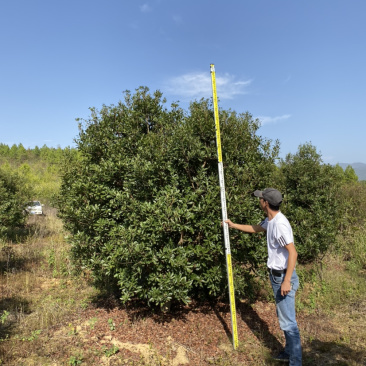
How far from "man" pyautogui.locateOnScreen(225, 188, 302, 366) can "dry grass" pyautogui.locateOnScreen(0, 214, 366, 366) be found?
2.30 feet

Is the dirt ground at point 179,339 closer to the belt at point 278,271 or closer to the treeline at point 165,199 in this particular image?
the treeline at point 165,199

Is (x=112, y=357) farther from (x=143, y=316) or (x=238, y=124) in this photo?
(x=238, y=124)

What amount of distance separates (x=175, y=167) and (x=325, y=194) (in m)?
5.00

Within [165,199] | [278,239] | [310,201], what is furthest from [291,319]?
[310,201]

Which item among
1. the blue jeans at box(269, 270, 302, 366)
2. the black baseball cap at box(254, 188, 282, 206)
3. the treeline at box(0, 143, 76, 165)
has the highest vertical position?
the treeline at box(0, 143, 76, 165)

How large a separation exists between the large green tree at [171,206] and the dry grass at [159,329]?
0.70 metres

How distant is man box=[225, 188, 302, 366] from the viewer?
3.16m

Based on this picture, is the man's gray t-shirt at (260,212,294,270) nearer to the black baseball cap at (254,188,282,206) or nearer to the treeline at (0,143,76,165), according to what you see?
the black baseball cap at (254,188,282,206)

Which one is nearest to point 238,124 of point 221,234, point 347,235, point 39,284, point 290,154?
point 221,234

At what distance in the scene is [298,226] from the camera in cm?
704

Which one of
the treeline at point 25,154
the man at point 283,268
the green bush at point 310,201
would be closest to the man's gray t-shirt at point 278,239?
the man at point 283,268

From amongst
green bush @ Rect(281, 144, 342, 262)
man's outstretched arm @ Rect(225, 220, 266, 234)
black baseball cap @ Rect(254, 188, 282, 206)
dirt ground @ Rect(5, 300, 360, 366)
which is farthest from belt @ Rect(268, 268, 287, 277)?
green bush @ Rect(281, 144, 342, 262)

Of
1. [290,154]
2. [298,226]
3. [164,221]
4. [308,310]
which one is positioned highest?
[290,154]

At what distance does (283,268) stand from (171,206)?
165cm
